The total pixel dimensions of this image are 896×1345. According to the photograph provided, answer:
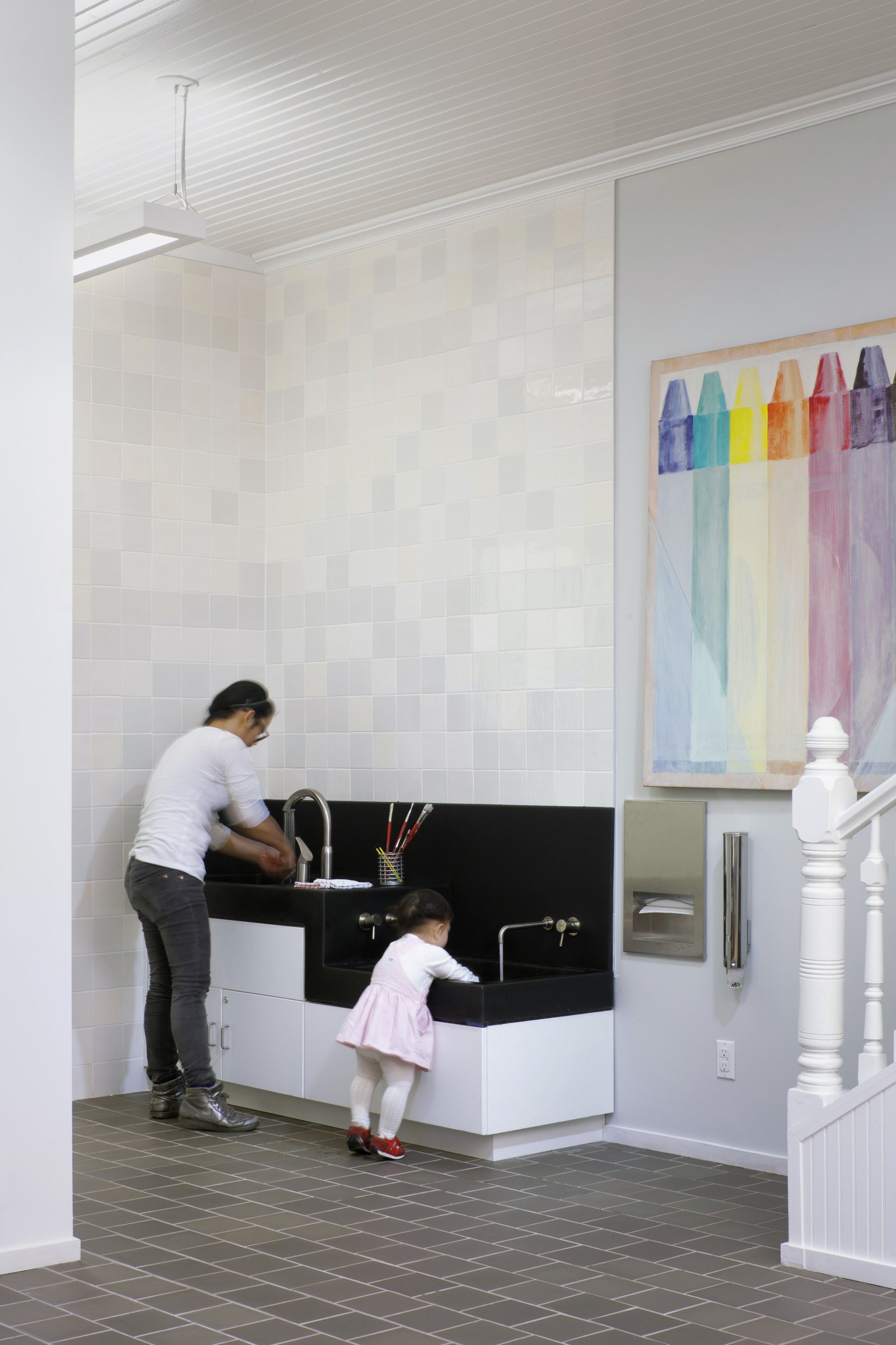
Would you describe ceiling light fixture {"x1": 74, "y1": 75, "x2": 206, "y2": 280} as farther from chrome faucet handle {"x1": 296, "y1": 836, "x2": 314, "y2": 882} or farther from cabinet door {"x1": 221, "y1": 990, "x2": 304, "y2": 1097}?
cabinet door {"x1": 221, "y1": 990, "x2": 304, "y2": 1097}

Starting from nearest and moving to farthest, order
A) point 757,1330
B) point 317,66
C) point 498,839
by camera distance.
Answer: point 757,1330, point 317,66, point 498,839

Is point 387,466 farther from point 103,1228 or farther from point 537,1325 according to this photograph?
point 537,1325

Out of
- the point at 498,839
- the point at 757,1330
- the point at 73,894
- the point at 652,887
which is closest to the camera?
the point at 757,1330

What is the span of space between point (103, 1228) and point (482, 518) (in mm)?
2677

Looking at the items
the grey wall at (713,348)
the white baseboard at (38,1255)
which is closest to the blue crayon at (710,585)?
the grey wall at (713,348)

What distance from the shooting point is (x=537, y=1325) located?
3.03m

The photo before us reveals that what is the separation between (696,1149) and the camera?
177 inches

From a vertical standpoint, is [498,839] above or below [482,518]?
below

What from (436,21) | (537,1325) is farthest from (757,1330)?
(436,21)

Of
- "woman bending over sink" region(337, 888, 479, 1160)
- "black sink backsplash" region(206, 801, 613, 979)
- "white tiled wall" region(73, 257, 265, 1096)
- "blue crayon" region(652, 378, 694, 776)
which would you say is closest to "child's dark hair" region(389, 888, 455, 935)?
"woman bending over sink" region(337, 888, 479, 1160)

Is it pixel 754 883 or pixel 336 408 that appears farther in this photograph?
pixel 336 408

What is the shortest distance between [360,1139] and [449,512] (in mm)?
2225

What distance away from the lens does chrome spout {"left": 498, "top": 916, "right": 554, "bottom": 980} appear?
4.72 m

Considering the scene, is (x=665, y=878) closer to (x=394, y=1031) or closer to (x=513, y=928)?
(x=513, y=928)
